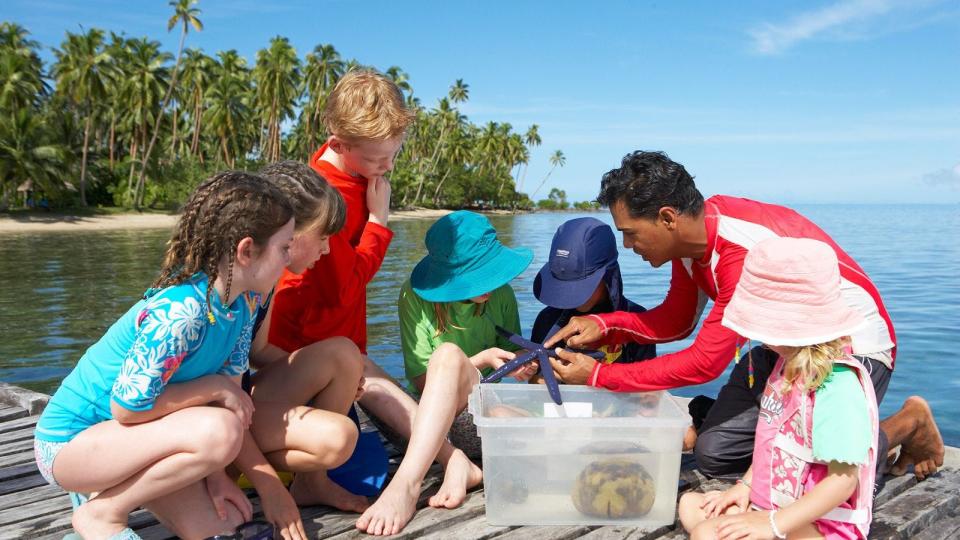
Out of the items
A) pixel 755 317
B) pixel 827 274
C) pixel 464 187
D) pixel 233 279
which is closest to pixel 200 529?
pixel 233 279

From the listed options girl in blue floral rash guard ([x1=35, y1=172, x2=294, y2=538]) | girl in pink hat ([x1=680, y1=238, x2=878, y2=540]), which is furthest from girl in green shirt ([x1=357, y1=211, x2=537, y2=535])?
girl in pink hat ([x1=680, y1=238, x2=878, y2=540])

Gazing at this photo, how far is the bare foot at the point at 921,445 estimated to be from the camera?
117 inches

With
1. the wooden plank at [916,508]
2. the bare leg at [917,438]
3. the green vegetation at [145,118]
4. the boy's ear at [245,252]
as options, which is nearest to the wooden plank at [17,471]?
the boy's ear at [245,252]

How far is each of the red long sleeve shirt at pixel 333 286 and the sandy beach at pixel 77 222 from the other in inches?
1312

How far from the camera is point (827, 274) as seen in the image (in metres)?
2.21

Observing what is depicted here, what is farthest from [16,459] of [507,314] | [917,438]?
[917,438]

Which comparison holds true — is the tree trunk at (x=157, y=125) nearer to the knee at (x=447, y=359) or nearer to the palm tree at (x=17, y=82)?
the palm tree at (x=17, y=82)

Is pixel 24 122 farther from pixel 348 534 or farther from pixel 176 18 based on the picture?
pixel 348 534

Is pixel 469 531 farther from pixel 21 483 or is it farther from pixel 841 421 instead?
pixel 21 483

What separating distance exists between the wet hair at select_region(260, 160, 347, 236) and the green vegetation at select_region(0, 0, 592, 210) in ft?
90.8

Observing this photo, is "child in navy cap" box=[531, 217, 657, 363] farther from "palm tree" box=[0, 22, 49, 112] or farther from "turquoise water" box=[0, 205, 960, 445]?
"palm tree" box=[0, 22, 49, 112]

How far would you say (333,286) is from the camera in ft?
10.1

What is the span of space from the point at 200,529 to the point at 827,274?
6.72 ft

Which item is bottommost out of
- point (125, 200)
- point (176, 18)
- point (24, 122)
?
point (125, 200)
